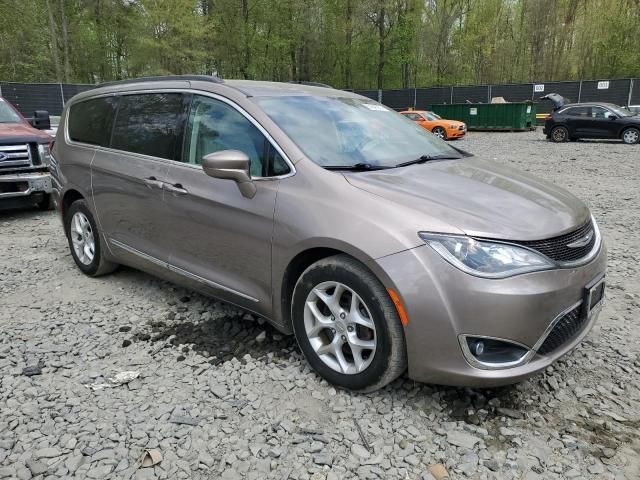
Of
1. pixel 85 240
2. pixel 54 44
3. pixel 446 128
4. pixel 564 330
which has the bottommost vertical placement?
pixel 85 240

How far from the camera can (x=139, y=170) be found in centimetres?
370

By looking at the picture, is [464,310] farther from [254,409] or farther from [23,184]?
[23,184]

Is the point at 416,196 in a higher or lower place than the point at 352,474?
higher

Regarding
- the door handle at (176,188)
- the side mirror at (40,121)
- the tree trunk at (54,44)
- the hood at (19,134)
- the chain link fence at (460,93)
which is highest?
the tree trunk at (54,44)

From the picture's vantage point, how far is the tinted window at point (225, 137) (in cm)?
297

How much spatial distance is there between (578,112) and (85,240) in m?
18.6

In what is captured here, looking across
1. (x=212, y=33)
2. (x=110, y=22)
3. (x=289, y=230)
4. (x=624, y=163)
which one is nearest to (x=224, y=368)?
(x=289, y=230)

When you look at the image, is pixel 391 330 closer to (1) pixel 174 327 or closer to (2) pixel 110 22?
(1) pixel 174 327

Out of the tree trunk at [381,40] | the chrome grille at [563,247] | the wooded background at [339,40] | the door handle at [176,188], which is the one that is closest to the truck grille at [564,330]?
the chrome grille at [563,247]

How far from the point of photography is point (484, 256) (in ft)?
7.47

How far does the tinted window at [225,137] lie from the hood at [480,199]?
0.53 meters

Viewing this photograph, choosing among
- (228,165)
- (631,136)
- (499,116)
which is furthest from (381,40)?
(228,165)

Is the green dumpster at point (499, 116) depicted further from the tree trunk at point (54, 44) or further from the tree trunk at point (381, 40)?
the tree trunk at point (54, 44)

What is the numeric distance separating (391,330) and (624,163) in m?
12.5
